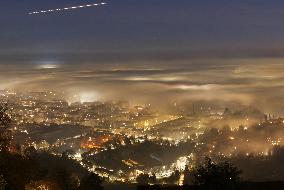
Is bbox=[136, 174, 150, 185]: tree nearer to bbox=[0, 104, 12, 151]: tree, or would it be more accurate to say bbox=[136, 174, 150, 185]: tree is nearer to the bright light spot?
bbox=[0, 104, 12, 151]: tree

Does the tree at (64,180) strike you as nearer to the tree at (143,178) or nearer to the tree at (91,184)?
the tree at (91,184)

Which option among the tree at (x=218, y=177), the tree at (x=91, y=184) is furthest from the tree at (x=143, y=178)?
the tree at (x=218, y=177)

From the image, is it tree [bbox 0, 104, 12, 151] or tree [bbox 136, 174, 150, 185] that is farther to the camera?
tree [bbox 136, 174, 150, 185]

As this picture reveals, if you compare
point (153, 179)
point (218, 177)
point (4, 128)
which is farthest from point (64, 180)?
point (218, 177)

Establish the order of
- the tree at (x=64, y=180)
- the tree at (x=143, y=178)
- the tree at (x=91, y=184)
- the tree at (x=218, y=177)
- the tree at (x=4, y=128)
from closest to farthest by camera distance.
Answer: the tree at (x=218, y=177) → the tree at (x=4, y=128) → the tree at (x=64, y=180) → the tree at (x=91, y=184) → the tree at (x=143, y=178)

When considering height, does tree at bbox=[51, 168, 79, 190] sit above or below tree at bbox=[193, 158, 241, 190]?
below

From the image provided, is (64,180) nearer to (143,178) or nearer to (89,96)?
(143,178)

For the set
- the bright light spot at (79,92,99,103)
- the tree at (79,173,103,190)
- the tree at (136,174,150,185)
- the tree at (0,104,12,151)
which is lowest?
the tree at (136,174,150,185)

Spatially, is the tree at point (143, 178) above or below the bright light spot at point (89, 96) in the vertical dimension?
below

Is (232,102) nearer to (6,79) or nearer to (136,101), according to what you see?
(136,101)

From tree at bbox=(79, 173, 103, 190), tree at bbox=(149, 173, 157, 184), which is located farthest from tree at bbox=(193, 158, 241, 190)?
tree at bbox=(149, 173, 157, 184)

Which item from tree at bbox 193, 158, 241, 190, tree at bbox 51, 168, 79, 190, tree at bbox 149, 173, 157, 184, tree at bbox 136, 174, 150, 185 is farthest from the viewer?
tree at bbox 136, 174, 150, 185
